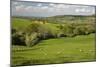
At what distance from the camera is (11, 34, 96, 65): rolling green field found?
2361 mm

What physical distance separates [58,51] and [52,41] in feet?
0.51

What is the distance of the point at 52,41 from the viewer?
2.50 metres

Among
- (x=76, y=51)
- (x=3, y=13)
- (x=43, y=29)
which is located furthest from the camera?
(x=76, y=51)

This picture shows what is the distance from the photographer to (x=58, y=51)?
2.53 metres

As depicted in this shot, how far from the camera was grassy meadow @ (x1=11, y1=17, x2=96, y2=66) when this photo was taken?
235 centimetres

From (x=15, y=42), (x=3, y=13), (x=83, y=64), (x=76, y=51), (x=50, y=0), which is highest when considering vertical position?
(x=50, y=0)

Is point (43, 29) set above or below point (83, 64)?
above

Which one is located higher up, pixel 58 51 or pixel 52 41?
pixel 52 41

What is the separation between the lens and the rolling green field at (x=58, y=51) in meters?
2.36

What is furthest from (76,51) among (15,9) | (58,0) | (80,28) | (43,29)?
(15,9)

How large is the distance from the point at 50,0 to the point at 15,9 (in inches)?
18.9

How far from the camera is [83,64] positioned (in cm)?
265

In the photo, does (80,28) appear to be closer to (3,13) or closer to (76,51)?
(76,51)

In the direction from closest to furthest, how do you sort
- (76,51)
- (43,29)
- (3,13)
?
(3,13) < (43,29) < (76,51)
